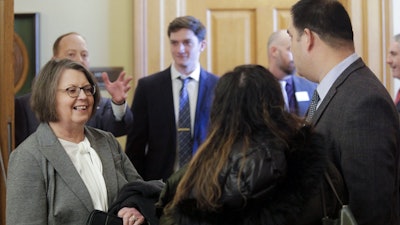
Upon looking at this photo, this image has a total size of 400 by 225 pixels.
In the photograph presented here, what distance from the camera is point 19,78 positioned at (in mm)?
4609

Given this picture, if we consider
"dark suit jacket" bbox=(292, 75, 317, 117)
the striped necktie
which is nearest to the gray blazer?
→ the striped necktie

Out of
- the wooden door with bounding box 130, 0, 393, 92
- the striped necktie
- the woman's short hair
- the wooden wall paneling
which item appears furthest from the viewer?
the wooden door with bounding box 130, 0, 393, 92

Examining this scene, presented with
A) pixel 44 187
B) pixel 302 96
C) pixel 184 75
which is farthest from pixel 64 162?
pixel 302 96

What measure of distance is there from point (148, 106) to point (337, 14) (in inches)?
68.5

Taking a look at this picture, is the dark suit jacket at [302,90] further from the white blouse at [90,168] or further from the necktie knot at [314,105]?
the white blouse at [90,168]

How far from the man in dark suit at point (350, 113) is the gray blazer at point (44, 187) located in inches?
34.4

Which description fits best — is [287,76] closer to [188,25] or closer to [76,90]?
[188,25]

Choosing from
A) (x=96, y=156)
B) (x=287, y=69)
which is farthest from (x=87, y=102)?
(x=287, y=69)

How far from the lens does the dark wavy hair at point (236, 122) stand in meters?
1.79

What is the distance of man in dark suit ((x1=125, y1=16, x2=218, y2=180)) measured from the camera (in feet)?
12.1

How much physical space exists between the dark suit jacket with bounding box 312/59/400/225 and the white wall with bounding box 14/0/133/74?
8.75 feet

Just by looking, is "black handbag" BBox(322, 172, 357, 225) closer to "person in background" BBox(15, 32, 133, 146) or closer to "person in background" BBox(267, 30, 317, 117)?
"person in background" BBox(15, 32, 133, 146)

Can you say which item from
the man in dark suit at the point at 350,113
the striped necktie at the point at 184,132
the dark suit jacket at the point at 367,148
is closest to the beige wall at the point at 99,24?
the striped necktie at the point at 184,132

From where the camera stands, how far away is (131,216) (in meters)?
2.22
